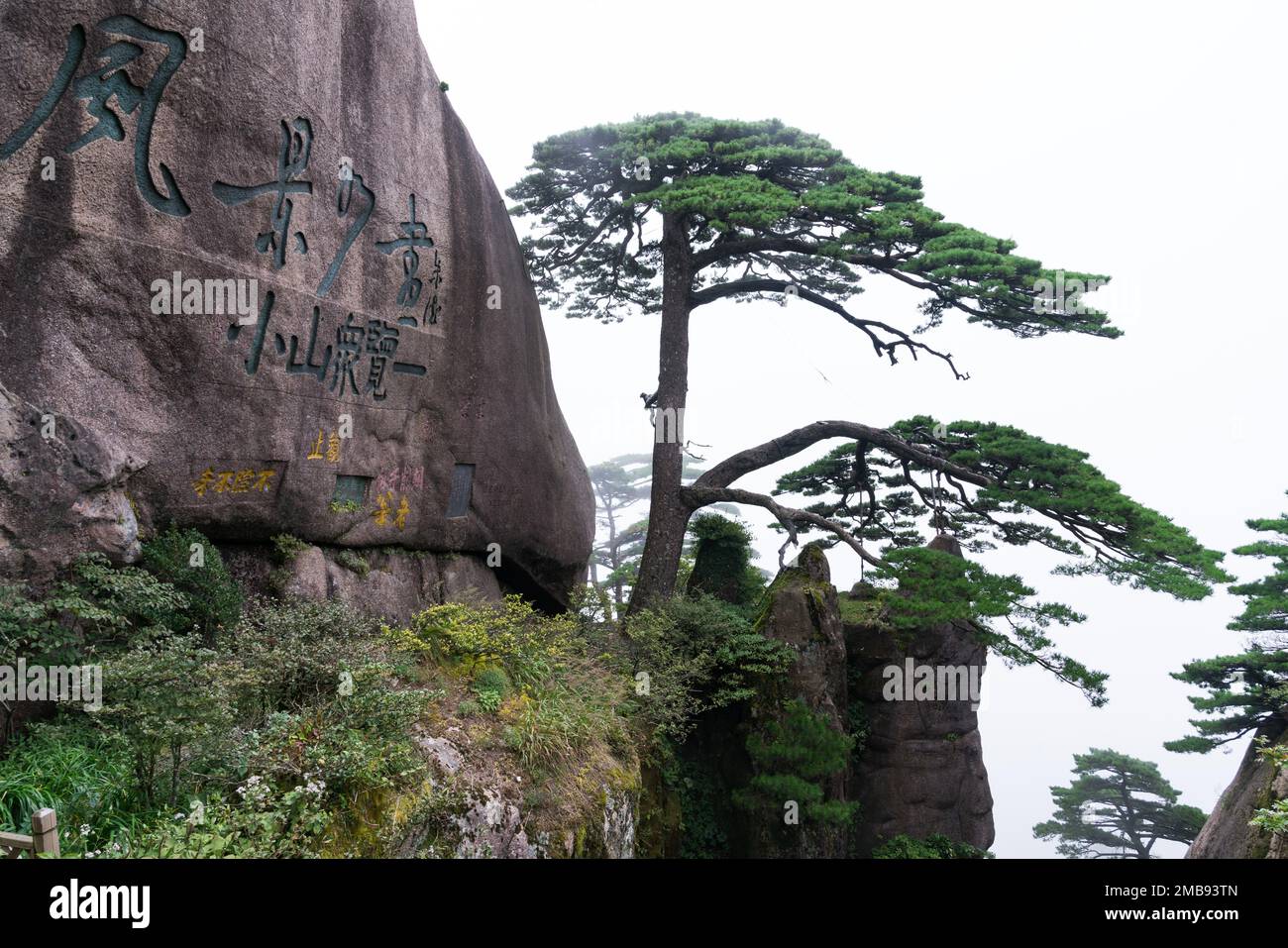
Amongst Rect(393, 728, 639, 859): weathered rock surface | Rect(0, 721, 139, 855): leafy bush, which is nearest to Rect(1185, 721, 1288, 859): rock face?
Rect(393, 728, 639, 859): weathered rock surface

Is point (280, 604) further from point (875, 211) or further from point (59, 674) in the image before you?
point (875, 211)

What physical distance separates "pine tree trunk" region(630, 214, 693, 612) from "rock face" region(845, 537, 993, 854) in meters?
2.59

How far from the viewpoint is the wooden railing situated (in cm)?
376

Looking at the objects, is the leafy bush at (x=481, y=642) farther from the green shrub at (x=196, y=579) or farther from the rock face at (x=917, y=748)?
the rock face at (x=917, y=748)

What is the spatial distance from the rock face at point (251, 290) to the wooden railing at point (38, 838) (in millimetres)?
2578

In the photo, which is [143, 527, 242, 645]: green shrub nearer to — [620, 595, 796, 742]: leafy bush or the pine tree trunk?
[620, 595, 796, 742]: leafy bush

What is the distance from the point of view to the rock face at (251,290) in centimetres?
601

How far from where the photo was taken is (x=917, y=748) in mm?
10047

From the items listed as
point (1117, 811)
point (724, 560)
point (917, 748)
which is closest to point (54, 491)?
point (724, 560)

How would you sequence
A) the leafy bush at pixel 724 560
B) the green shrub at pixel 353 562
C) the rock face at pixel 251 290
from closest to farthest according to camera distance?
the rock face at pixel 251 290
the green shrub at pixel 353 562
the leafy bush at pixel 724 560

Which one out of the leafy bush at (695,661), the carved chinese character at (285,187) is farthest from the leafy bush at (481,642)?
the carved chinese character at (285,187)

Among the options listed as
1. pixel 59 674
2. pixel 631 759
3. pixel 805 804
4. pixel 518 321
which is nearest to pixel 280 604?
pixel 59 674

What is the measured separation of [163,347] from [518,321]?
14.9ft
